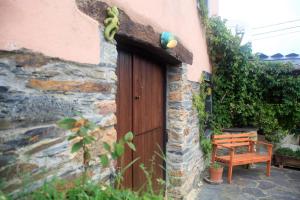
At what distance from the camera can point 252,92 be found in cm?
630

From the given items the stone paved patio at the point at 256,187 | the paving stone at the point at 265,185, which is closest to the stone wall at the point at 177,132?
the stone paved patio at the point at 256,187

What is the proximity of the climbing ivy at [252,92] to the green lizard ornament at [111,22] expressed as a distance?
14.1 ft

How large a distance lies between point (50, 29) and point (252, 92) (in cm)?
565

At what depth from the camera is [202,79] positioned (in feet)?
17.0

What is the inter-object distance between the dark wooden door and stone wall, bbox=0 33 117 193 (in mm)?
857

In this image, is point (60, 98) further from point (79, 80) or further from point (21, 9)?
point (21, 9)

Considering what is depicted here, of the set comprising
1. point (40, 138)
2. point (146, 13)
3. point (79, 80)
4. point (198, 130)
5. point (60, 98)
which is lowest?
point (198, 130)

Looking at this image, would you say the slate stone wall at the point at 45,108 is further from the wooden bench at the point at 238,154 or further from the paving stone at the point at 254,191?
the wooden bench at the point at 238,154

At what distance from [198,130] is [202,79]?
98 cm

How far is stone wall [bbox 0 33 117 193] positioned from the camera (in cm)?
121

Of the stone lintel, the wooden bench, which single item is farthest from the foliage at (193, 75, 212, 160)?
the stone lintel

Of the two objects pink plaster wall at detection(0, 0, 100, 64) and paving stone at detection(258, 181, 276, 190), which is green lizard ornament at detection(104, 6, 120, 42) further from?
paving stone at detection(258, 181, 276, 190)

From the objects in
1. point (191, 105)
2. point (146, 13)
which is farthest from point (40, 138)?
point (191, 105)

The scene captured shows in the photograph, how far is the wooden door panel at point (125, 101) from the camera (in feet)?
8.73
